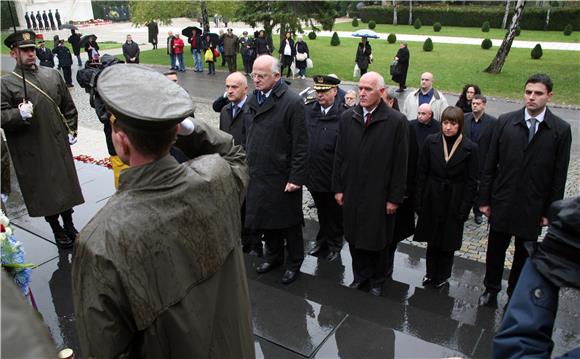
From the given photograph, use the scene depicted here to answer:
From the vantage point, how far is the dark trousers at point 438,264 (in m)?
4.71

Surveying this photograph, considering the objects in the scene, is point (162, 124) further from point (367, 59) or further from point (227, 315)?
point (367, 59)

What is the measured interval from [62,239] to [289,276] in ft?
8.05

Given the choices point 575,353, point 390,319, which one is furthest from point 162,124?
point 390,319

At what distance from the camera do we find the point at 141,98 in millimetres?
1562

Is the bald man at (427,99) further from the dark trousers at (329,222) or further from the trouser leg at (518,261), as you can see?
the trouser leg at (518,261)

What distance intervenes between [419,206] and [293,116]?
61.8 inches

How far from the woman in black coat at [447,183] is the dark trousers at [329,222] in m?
1.20

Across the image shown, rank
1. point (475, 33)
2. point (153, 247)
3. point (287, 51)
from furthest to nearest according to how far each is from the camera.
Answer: point (475, 33) → point (287, 51) → point (153, 247)

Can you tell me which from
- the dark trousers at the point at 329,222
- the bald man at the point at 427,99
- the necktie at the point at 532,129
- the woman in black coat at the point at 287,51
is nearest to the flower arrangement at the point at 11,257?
the dark trousers at the point at 329,222

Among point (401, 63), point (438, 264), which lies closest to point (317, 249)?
point (438, 264)

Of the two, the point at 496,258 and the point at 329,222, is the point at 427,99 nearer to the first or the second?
the point at 329,222

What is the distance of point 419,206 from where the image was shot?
4734 mm

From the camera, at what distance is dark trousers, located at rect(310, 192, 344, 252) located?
220 inches

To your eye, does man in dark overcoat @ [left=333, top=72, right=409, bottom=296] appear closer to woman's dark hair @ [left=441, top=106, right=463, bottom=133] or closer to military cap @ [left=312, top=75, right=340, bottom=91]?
woman's dark hair @ [left=441, top=106, right=463, bottom=133]
